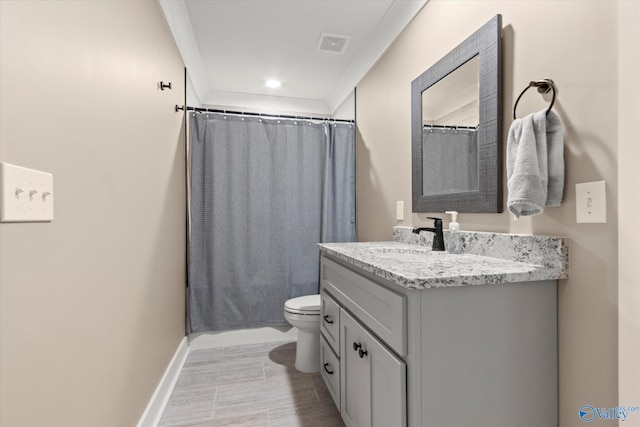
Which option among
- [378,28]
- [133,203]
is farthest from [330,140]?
[133,203]

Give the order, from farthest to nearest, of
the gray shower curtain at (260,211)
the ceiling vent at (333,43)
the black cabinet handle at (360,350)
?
the gray shower curtain at (260,211), the ceiling vent at (333,43), the black cabinet handle at (360,350)

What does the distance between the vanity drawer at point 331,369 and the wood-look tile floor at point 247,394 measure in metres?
0.16

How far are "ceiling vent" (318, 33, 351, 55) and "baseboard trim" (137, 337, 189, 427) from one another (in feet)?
8.15

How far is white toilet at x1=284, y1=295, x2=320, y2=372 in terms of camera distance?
6.59ft

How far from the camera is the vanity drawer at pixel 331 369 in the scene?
148 cm

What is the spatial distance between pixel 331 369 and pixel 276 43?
2290 mm

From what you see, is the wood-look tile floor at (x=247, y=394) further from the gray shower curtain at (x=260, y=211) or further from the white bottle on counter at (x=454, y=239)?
the white bottle on counter at (x=454, y=239)

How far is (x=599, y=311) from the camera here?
2.85 ft

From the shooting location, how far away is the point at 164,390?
1724mm

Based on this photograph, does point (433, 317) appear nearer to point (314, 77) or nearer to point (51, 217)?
point (51, 217)

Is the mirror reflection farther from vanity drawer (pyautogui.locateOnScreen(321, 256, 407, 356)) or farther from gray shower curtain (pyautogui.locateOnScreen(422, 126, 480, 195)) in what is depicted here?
vanity drawer (pyautogui.locateOnScreen(321, 256, 407, 356))

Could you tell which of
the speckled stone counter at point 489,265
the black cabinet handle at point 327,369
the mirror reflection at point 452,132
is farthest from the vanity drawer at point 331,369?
the mirror reflection at point 452,132

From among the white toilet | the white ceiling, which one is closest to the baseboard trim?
the white toilet

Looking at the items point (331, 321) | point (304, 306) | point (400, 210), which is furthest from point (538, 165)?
point (304, 306)
